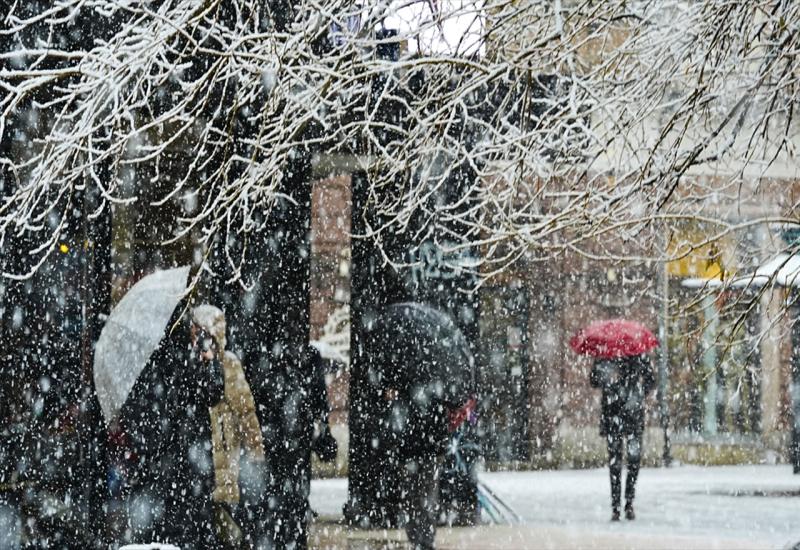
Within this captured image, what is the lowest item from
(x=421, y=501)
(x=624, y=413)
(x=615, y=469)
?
(x=421, y=501)

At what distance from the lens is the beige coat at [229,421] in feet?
27.8

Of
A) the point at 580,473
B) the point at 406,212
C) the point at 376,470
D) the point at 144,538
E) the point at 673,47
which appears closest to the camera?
the point at 673,47

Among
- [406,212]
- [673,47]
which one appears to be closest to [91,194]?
[406,212]

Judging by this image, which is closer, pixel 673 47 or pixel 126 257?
pixel 673 47

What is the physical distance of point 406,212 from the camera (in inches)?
307

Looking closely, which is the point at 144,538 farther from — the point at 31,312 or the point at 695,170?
the point at 695,170

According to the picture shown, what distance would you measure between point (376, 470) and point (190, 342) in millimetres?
3998

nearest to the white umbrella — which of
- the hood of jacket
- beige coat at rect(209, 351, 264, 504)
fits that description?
the hood of jacket

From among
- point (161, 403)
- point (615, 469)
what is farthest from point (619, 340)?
point (161, 403)

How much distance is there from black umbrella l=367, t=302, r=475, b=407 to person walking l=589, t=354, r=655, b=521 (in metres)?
3.92

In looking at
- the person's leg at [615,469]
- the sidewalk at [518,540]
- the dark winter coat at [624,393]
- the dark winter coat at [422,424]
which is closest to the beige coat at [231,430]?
the dark winter coat at [422,424]

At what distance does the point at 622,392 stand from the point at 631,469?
2.65 ft

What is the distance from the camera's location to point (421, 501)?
29.2 ft

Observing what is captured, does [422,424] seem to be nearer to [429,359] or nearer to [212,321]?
[429,359]
